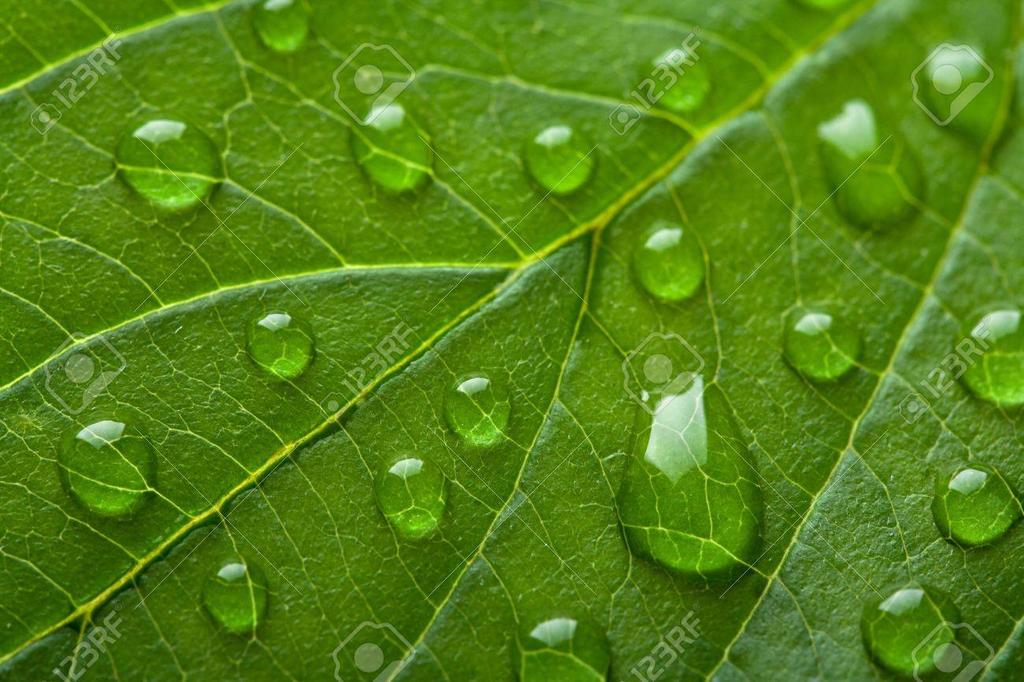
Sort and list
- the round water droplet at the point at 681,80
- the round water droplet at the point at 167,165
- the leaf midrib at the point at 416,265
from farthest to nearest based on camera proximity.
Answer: the round water droplet at the point at 681,80
the round water droplet at the point at 167,165
the leaf midrib at the point at 416,265

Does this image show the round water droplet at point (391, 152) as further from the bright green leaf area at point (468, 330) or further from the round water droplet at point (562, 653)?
the round water droplet at point (562, 653)

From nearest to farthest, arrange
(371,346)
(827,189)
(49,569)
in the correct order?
(49,569), (371,346), (827,189)

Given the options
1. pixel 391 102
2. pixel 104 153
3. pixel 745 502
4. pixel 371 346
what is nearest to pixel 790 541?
pixel 745 502

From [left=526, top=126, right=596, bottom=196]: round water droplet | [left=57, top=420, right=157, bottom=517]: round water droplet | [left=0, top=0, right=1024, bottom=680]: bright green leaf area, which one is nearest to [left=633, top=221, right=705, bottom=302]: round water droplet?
[left=0, top=0, right=1024, bottom=680]: bright green leaf area

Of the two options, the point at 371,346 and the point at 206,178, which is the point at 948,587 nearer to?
the point at 371,346

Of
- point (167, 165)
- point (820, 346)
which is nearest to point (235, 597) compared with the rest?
point (167, 165)

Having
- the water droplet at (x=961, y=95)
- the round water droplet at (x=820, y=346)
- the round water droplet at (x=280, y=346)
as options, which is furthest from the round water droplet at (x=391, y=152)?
the water droplet at (x=961, y=95)

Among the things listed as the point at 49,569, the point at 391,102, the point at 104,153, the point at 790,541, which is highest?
the point at 391,102
